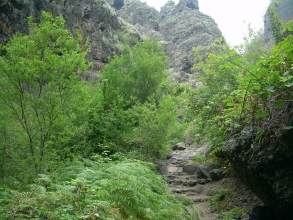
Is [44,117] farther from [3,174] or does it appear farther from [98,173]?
[98,173]

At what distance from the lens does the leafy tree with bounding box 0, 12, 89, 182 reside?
6.39 m

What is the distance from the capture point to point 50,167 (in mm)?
6602

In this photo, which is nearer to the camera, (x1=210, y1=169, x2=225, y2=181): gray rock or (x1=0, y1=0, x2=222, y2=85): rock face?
(x1=210, y1=169, x2=225, y2=181): gray rock

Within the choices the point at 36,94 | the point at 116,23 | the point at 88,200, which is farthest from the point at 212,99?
the point at 116,23

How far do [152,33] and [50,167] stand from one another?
68461 mm

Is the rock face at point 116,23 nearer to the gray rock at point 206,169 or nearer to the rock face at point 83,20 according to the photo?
the rock face at point 83,20

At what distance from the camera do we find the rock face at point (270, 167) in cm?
409

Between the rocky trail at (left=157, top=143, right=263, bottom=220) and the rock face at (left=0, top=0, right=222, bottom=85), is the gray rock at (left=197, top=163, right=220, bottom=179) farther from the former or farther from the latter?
the rock face at (left=0, top=0, right=222, bottom=85)

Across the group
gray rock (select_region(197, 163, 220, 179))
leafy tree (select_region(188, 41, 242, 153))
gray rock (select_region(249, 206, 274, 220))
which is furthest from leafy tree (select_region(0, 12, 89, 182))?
gray rock (select_region(197, 163, 220, 179))

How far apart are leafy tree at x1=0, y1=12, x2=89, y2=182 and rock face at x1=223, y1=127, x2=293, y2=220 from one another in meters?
4.64

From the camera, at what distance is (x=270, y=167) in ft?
14.3

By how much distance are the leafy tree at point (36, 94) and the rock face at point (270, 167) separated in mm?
4643

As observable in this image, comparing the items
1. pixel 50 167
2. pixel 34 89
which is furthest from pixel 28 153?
pixel 34 89

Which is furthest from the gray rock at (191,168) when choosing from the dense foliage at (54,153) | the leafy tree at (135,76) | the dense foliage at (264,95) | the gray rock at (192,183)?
the leafy tree at (135,76)
